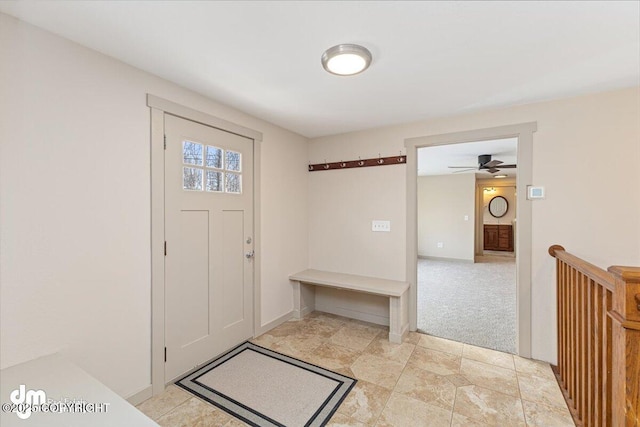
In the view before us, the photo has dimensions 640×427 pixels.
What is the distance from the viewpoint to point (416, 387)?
2125 millimetres

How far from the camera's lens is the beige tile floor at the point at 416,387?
71.0 inches

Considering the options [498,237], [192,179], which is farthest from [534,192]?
[498,237]

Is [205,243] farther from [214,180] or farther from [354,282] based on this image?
[354,282]

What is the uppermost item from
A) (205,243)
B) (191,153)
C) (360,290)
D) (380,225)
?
(191,153)

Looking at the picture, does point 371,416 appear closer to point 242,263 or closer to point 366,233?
point 242,263

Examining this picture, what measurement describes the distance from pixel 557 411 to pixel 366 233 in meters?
2.11

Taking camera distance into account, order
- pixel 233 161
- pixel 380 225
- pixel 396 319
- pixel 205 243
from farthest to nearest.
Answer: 1. pixel 380 225
2. pixel 396 319
3. pixel 233 161
4. pixel 205 243

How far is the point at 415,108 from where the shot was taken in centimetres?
267

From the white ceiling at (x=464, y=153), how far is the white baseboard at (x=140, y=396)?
403 cm

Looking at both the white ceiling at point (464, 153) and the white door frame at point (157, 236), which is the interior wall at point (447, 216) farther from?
the white door frame at point (157, 236)

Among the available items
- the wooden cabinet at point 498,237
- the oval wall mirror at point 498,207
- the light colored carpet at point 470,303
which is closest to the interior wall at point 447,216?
the light colored carpet at point 470,303

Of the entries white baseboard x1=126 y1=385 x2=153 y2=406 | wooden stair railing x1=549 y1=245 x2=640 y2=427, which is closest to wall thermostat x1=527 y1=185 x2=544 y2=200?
wooden stair railing x1=549 y1=245 x2=640 y2=427

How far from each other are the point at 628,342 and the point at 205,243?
8.50ft

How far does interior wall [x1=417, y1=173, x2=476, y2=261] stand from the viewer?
7.18m
